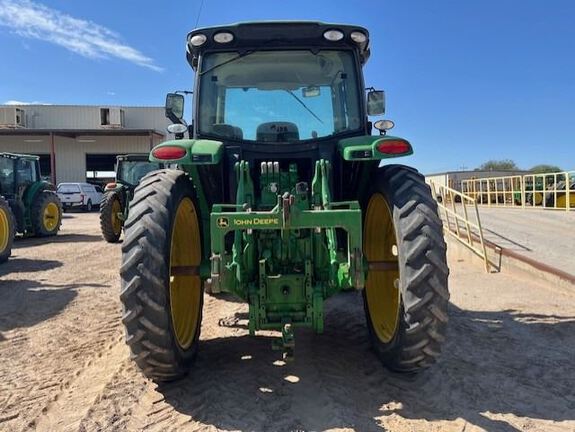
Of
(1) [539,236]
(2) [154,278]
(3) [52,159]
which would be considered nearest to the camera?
(2) [154,278]

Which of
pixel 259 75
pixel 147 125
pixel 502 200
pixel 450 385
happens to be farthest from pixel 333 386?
pixel 147 125

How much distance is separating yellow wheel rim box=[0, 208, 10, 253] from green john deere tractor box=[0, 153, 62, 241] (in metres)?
3.02

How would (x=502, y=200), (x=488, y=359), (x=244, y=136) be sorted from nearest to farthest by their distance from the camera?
(x=488, y=359) < (x=244, y=136) < (x=502, y=200)

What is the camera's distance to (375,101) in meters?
4.55

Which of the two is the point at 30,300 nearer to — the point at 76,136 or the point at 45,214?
the point at 45,214

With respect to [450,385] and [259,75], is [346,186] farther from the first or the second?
[450,385]

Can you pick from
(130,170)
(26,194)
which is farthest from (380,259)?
(26,194)

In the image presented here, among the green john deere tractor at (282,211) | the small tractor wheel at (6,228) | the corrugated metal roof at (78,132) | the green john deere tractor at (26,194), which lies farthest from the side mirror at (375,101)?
the corrugated metal roof at (78,132)

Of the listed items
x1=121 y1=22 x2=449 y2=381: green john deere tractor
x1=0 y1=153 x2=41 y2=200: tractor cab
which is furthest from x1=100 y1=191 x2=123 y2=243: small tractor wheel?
x1=121 y1=22 x2=449 y2=381: green john deere tractor

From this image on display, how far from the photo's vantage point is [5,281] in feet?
25.1

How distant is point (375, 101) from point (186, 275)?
2.29 m

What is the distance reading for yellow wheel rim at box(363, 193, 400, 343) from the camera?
4039 mm

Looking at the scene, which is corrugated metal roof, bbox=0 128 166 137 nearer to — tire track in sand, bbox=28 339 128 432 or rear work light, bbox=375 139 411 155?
tire track in sand, bbox=28 339 128 432

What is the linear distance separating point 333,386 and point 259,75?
2635 mm
